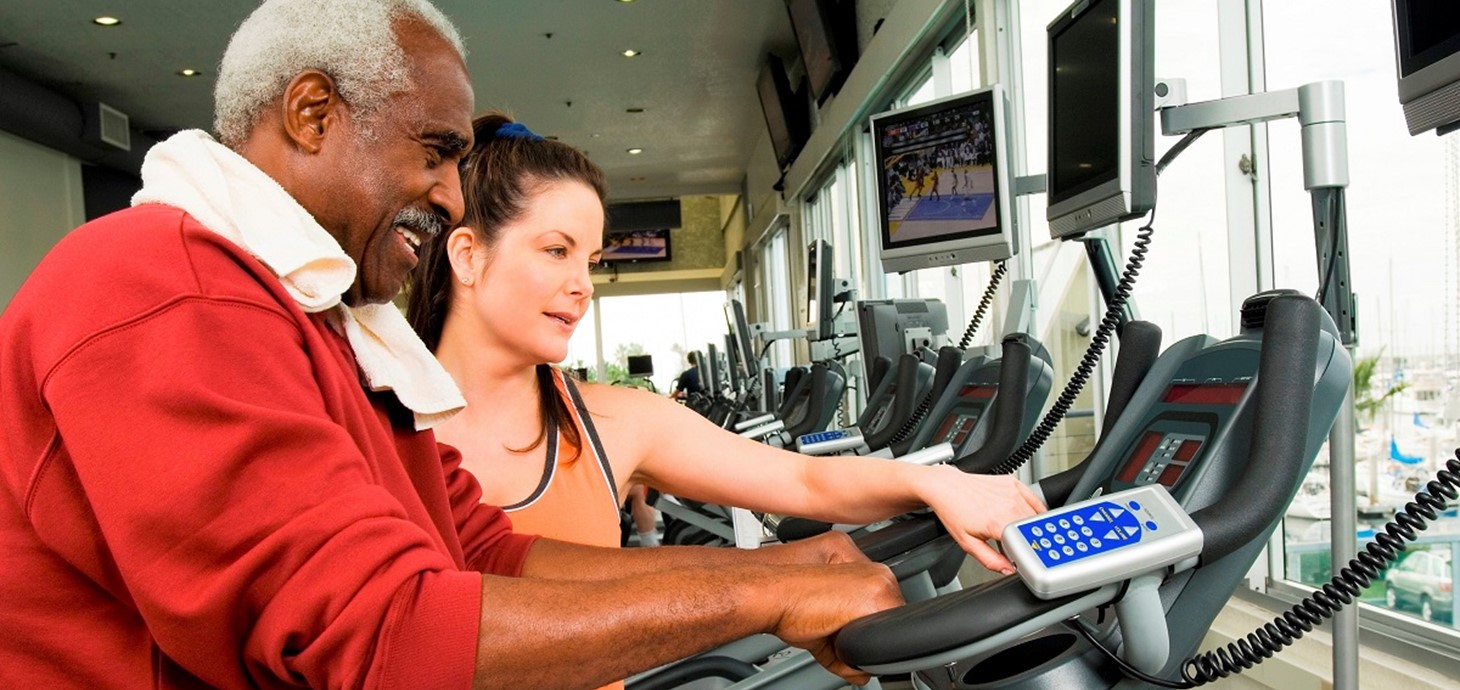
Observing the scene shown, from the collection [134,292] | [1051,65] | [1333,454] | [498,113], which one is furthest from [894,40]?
[134,292]

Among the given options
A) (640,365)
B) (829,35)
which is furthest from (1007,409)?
(640,365)

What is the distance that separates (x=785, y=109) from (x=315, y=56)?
7.52 meters

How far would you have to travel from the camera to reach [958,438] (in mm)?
1977

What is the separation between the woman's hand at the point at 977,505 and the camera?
1.18m

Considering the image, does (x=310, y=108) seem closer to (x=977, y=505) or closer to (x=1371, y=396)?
(x=977, y=505)

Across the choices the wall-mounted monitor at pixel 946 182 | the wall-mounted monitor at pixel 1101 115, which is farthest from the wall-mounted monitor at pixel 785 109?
the wall-mounted monitor at pixel 1101 115

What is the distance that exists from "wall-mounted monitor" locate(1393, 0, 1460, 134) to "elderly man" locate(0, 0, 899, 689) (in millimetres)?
670

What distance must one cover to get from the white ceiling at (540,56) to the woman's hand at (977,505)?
20.6 feet

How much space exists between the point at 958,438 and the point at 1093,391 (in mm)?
1576

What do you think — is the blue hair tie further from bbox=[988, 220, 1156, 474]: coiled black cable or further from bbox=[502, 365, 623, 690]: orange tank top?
bbox=[988, 220, 1156, 474]: coiled black cable

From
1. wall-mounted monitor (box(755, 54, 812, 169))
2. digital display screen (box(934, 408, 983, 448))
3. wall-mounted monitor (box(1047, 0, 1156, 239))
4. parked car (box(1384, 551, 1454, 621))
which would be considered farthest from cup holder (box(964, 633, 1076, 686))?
wall-mounted monitor (box(755, 54, 812, 169))

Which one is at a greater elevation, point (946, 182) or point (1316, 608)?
point (946, 182)

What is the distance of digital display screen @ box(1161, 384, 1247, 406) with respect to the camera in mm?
1054

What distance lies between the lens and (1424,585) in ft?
6.30
